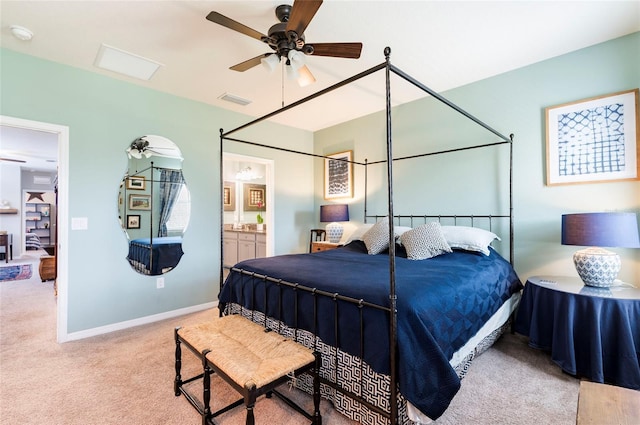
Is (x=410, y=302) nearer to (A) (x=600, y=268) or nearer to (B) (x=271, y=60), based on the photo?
(A) (x=600, y=268)

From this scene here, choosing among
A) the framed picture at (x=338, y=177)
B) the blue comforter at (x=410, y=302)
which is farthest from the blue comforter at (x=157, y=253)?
the framed picture at (x=338, y=177)

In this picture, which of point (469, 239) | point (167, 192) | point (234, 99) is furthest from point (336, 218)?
point (167, 192)

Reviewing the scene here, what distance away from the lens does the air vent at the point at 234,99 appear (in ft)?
11.8

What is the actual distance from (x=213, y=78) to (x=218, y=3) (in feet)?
3.87

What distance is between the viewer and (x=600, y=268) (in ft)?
7.08

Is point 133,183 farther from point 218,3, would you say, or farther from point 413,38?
point 413,38

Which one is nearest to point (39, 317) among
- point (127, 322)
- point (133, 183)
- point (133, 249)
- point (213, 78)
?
point (127, 322)

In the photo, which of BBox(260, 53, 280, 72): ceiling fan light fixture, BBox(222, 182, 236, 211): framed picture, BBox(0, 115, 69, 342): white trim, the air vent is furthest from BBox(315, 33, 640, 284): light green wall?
BBox(222, 182, 236, 211): framed picture

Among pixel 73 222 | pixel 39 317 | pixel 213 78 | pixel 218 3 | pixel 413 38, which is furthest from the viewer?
pixel 39 317

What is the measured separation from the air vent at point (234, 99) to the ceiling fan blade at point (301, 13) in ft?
6.42

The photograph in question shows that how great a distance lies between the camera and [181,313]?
360 centimetres

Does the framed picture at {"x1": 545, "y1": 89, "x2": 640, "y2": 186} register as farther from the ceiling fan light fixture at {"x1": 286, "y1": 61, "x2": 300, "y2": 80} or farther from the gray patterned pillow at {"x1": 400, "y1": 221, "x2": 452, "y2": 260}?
the ceiling fan light fixture at {"x1": 286, "y1": 61, "x2": 300, "y2": 80}

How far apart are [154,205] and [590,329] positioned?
4139 millimetres

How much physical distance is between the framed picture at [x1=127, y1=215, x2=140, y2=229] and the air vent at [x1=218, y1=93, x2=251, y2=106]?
1728 mm
